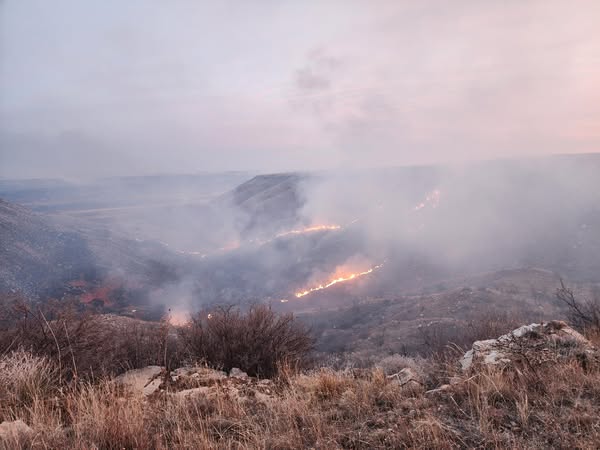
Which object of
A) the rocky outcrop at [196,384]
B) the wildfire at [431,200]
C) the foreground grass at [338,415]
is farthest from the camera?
the wildfire at [431,200]

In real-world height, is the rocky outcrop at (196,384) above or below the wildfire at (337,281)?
above

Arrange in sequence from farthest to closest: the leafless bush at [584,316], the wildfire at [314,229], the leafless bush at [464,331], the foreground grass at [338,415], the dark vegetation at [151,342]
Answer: the wildfire at [314,229] → the leafless bush at [464,331] → the leafless bush at [584,316] → the dark vegetation at [151,342] → the foreground grass at [338,415]

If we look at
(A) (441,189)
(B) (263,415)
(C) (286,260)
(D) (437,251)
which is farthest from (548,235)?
(B) (263,415)

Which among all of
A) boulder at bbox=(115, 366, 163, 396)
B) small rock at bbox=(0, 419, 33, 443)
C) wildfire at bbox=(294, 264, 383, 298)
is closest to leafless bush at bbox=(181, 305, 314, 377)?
boulder at bbox=(115, 366, 163, 396)

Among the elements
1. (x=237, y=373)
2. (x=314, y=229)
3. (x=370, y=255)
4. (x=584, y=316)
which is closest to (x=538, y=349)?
(x=237, y=373)

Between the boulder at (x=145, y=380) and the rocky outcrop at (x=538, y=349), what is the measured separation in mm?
4196

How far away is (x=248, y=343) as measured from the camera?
695 cm

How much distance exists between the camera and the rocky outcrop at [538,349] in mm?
4449

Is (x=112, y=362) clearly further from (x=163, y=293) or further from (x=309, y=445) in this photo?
(x=163, y=293)

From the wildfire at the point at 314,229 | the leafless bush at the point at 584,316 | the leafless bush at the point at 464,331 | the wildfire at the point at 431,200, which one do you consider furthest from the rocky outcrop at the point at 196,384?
the wildfire at the point at 431,200

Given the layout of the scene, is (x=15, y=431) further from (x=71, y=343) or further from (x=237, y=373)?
Result: (x=237, y=373)

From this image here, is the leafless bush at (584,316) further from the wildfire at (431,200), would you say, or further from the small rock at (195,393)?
the wildfire at (431,200)

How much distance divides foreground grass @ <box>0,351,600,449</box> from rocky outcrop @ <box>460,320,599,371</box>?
1.11 feet

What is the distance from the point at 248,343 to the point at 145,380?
6.55 feet
